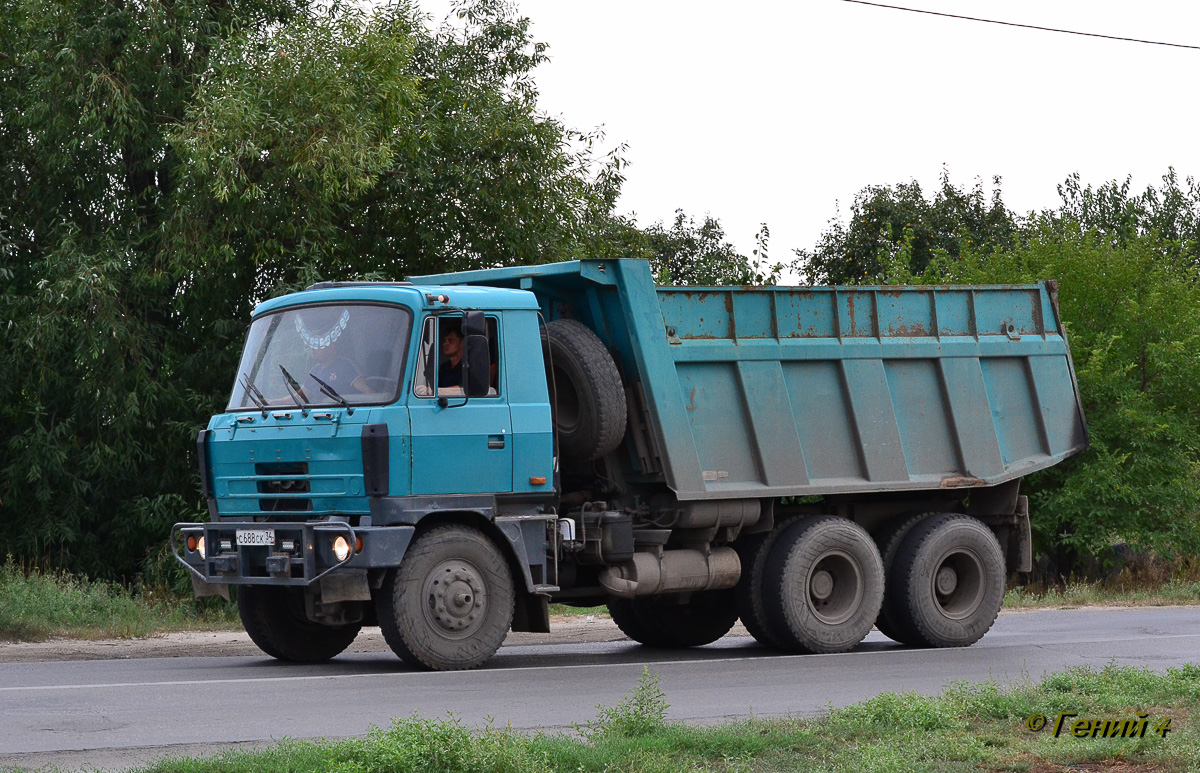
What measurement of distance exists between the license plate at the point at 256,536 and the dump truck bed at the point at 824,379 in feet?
9.03

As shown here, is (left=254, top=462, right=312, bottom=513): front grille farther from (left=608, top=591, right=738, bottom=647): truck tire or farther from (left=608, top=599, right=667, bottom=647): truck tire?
(left=608, top=599, right=667, bottom=647): truck tire

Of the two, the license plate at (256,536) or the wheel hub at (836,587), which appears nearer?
the license plate at (256,536)

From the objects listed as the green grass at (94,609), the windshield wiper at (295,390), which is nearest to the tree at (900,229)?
the green grass at (94,609)

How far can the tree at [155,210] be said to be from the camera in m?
16.8

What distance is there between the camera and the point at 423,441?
10.6 meters

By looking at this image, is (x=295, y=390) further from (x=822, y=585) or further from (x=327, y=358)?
(x=822, y=585)

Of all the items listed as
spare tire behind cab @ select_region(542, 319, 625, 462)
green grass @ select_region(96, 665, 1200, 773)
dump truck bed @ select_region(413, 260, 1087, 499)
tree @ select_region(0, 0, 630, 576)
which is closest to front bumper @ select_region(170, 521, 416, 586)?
spare tire behind cab @ select_region(542, 319, 625, 462)

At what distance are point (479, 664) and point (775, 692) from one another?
7.48 ft

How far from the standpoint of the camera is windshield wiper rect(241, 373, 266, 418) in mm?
10992

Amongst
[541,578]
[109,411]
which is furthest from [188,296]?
[541,578]

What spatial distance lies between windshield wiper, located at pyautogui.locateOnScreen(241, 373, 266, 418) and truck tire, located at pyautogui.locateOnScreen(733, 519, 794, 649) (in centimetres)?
427

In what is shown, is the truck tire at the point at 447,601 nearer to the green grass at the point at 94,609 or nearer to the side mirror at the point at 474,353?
the side mirror at the point at 474,353

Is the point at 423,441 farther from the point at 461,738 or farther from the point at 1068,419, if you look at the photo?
the point at 1068,419

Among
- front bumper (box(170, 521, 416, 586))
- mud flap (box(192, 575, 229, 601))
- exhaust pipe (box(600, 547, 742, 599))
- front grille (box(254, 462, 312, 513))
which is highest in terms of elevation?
front grille (box(254, 462, 312, 513))
